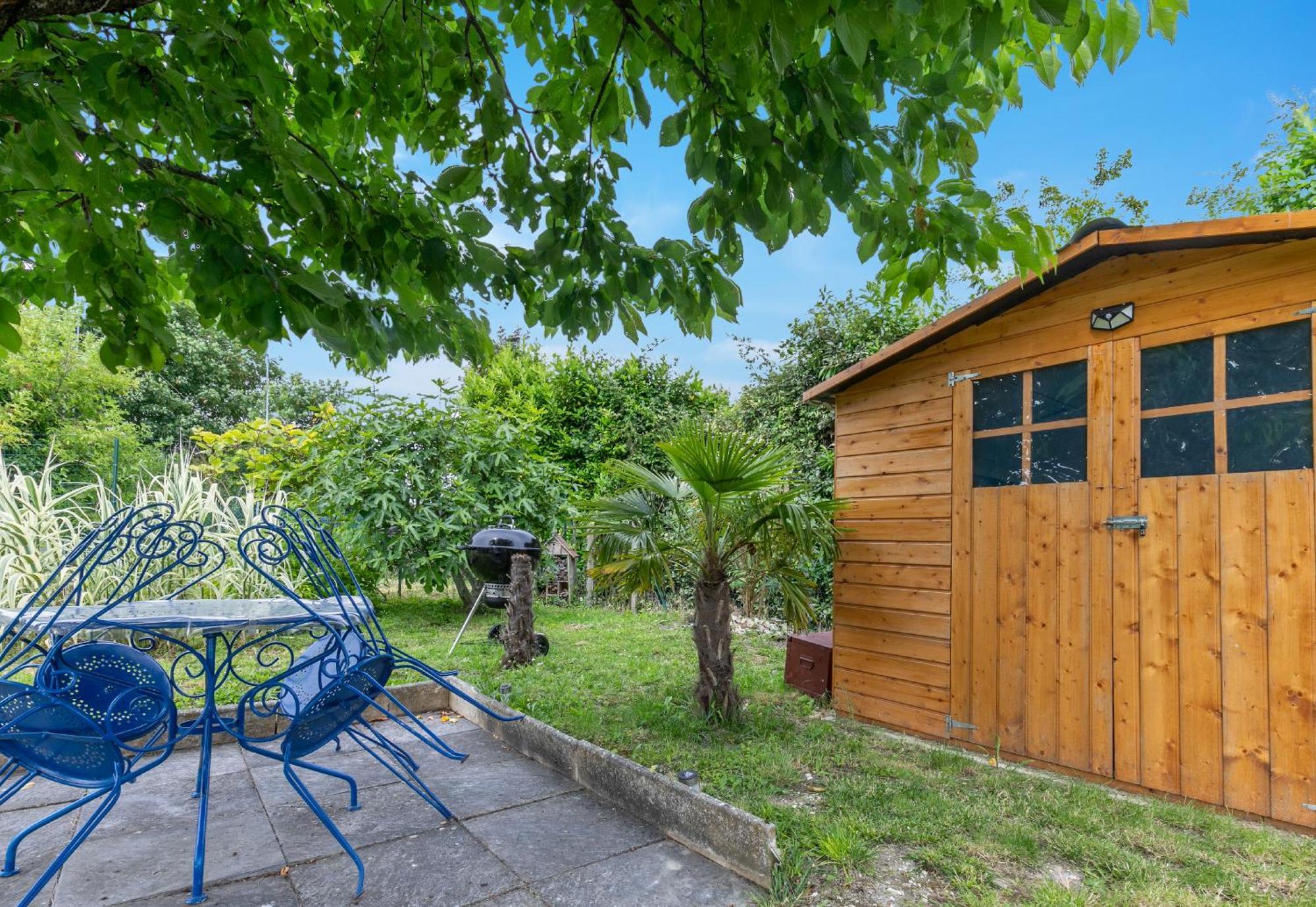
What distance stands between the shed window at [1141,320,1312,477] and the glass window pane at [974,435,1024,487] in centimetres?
62

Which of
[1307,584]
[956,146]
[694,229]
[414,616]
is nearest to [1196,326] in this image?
[1307,584]

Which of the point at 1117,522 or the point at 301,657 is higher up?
the point at 1117,522

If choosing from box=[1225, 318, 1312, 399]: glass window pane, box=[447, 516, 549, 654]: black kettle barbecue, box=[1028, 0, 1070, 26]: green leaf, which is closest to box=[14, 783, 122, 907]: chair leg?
box=[1028, 0, 1070, 26]: green leaf

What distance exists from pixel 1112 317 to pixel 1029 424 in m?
0.68

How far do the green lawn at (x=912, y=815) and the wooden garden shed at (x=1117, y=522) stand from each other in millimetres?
301

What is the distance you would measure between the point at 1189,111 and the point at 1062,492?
23735 millimetres

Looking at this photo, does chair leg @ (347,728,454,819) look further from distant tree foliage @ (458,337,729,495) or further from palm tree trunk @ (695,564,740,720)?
distant tree foliage @ (458,337,729,495)

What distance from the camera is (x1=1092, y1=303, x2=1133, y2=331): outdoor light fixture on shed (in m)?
3.60

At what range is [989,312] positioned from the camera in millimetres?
4152

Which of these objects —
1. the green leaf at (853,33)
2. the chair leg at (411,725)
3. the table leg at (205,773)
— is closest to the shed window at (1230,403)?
the green leaf at (853,33)

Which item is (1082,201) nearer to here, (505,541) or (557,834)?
(505,541)

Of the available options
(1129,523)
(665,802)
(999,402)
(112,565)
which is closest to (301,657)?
(665,802)

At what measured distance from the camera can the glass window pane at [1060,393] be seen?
374cm

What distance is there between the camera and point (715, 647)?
4.05 metres
